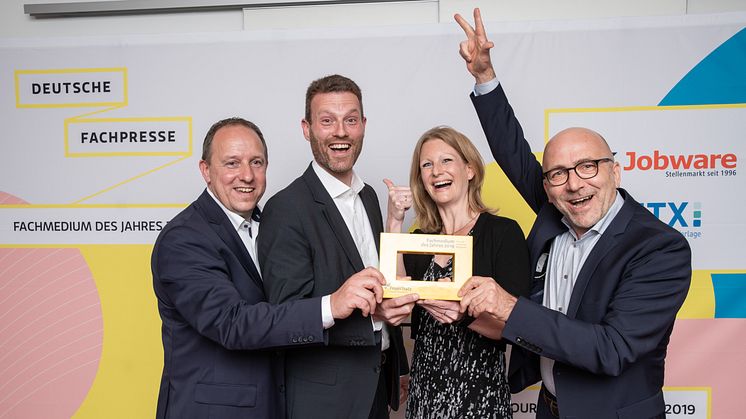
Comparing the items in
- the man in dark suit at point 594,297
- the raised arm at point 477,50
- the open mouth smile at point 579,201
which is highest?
the raised arm at point 477,50

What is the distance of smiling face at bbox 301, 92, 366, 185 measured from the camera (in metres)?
2.14

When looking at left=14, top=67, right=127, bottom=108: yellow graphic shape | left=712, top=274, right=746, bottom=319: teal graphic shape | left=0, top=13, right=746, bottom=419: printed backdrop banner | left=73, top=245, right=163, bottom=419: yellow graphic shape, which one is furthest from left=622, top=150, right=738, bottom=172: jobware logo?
left=14, top=67, right=127, bottom=108: yellow graphic shape

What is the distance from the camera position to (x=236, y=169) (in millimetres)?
2090

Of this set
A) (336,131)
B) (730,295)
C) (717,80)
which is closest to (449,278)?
(336,131)

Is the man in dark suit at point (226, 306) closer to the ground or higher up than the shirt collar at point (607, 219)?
closer to the ground

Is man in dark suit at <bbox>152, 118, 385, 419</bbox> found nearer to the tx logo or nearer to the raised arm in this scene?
the raised arm

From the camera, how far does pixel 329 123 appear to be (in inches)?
85.2

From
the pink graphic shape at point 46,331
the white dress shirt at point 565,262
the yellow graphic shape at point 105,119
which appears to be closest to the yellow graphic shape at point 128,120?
the yellow graphic shape at point 105,119

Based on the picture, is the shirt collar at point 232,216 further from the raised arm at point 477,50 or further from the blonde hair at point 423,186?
the raised arm at point 477,50

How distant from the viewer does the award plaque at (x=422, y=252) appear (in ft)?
5.59

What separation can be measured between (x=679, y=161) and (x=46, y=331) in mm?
3900

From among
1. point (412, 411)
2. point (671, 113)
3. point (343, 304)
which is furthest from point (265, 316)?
point (671, 113)

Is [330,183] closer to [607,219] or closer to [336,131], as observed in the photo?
[336,131]

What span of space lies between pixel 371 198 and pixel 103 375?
226 cm
